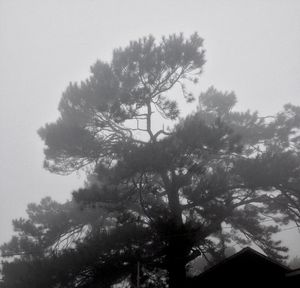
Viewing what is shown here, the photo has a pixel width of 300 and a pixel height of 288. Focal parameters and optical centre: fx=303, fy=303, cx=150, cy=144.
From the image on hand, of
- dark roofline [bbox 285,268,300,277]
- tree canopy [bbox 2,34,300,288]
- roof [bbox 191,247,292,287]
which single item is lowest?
dark roofline [bbox 285,268,300,277]

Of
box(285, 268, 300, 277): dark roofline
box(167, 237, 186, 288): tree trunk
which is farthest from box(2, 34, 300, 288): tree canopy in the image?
box(285, 268, 300, 277): dark roofline

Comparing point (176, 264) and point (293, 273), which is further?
point (293, 273)

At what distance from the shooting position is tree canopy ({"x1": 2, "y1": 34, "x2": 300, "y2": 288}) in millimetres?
9320

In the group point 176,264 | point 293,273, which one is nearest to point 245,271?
point 293,273

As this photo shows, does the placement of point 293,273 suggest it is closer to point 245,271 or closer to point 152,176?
point 245,271

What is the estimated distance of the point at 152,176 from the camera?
12.4 metres

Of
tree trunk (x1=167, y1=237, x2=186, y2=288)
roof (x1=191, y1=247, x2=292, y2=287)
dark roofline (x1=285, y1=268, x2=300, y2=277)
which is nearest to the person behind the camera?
tree trunk (x1=167, y1=237, x2=186, y2=288)

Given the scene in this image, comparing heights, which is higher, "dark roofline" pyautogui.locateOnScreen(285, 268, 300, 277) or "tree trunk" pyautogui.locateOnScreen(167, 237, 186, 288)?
"tree trunk" pyautogui.locateOnScreen(167, 237, 186, 288)

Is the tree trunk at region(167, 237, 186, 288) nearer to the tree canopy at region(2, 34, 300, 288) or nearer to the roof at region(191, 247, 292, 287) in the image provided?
the tree canopy at region(2, 34, 300, 288)

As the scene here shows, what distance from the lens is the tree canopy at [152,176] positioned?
30.6ft

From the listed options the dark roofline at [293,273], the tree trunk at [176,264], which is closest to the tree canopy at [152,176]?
the tree trunk at [176,264]

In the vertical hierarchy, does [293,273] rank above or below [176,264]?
below

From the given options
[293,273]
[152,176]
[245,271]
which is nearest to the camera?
[293,273]

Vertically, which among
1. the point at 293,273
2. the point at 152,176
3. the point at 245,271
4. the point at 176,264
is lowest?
the point at 293,273
